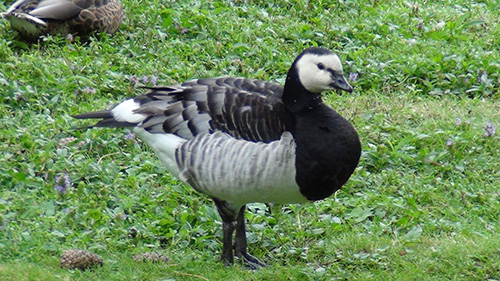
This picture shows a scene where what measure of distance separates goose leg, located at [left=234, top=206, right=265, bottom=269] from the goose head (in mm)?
1015

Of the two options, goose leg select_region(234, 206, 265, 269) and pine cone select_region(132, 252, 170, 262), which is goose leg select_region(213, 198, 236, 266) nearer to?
goose leg select_region(234, 206, 265, 269)

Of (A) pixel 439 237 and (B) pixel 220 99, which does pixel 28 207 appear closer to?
(B) pixel 220 99

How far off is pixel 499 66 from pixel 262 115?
3.69 metres

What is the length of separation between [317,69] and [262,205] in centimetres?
148

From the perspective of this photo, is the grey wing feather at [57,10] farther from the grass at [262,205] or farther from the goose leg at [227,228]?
the goose leg at [227,228]

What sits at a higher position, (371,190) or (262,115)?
(262,115)

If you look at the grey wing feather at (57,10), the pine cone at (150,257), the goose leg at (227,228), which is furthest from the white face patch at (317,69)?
the grey wing feather at (57,10)

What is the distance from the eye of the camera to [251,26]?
8.84m

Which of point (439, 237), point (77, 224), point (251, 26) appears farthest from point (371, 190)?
point (251, 26)

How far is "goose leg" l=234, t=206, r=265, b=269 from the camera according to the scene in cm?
543

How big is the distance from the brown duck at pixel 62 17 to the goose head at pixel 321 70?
3.88 meters

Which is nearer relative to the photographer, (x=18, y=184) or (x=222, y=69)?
(x=18, y=184)

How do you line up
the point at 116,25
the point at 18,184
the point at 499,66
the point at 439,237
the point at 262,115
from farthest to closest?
1. the point at 116,25
2. the point at 499,66
3. the point at 18,184
4. the point at 439,237
5. the point at 262,115

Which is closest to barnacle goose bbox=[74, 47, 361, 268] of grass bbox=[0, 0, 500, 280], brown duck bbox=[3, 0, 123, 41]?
grass bbox=[0, 0, 500, 280]
